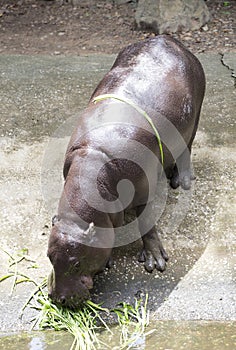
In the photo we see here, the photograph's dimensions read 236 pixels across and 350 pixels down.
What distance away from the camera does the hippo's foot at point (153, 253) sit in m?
4.30

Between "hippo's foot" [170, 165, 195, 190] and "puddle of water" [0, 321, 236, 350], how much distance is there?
1423 millimetres

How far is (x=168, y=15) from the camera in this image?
313 inches

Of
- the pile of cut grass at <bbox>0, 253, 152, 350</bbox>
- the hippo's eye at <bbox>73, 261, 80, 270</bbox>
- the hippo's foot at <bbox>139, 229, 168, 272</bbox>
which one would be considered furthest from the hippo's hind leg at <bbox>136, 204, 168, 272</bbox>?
the hippo's eye at <bbox>73, 261, 80, 270</bbox>

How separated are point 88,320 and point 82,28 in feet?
17.2

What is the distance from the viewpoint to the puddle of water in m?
3.67

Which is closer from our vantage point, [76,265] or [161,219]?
[76,265]

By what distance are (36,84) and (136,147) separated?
2.74m

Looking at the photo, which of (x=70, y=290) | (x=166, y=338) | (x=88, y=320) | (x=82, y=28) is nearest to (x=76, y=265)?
(x=70, y=290)

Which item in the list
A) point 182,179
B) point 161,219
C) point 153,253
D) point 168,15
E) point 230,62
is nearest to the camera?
point 153,253

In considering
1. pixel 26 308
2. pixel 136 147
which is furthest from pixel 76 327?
pixel 136 147

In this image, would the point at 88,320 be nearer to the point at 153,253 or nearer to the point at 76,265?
the point at 76,265

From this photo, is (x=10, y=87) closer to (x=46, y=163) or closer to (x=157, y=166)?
(x=46, y=163)

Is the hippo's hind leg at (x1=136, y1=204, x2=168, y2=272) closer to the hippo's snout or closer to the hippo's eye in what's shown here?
the hippo's snout

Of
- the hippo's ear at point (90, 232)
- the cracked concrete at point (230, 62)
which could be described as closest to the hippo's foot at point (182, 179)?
the hippo's ear at point (90, 232)
